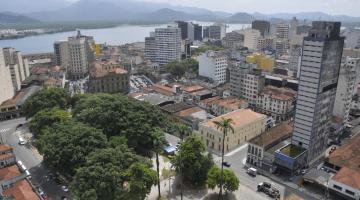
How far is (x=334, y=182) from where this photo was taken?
172 feet

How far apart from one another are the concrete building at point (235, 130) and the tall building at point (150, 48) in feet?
352

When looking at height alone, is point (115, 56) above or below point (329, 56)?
below

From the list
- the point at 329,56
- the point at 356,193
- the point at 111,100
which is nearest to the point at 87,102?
the point at 111,100

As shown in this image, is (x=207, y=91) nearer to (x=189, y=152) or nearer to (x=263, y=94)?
(x=263, y=94)

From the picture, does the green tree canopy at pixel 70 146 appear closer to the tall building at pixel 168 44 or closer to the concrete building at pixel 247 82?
the concrete building at pixel 247 82

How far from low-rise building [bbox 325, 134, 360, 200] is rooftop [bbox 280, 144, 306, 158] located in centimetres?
594

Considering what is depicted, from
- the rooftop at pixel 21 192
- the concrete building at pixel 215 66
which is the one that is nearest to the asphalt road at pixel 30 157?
the rooftop at pixel 21 192

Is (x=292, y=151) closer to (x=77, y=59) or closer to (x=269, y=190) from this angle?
(x=269, y=190)

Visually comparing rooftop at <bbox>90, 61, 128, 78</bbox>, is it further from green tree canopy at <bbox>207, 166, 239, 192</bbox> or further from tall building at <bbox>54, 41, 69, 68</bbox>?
green tree canopy at <bbox>207, 166, 239, 192</bbox>

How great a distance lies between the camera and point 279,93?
9275 cm

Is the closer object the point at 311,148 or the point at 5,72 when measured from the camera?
the point at 311,148

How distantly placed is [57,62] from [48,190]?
12219 cm

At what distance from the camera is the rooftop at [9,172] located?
5447 cm

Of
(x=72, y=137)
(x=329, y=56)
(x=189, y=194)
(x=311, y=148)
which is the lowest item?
(x=189, y=194)
